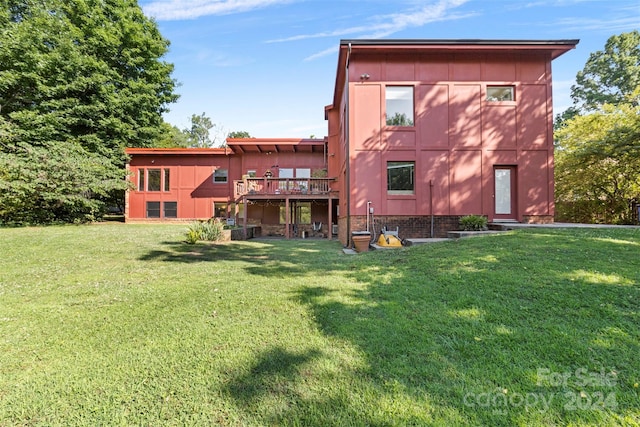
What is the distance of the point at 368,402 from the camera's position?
1791 millimetres

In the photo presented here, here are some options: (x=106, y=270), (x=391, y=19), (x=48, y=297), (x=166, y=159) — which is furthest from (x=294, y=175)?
(x=48, y=297)

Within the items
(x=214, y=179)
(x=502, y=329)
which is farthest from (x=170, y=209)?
(x=502, y=329)

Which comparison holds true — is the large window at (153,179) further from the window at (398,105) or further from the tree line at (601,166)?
the tree line at (601,166)

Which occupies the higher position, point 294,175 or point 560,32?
point 560,32

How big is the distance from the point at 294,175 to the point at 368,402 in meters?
15.5

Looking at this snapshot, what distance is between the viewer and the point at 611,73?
25469 mm

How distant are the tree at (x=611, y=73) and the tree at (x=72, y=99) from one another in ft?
121

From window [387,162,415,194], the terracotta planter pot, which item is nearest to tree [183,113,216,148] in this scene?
window [387,162,415,194]

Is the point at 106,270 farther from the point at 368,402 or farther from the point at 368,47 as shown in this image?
the point at 368,47

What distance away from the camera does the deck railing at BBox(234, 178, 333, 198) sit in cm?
1360

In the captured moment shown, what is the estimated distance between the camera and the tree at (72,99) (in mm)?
12797

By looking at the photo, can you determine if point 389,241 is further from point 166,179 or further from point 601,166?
point 166,179

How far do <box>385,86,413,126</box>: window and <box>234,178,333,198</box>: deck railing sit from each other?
443cm

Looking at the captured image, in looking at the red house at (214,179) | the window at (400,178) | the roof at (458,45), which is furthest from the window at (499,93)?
the red house at (214,179)
